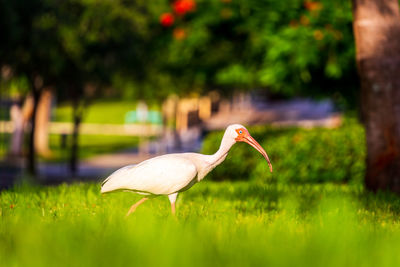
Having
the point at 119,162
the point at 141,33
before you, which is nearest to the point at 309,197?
the point at 141,33

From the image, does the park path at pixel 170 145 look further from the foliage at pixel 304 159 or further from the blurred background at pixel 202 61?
the foliage at pixel 304 159

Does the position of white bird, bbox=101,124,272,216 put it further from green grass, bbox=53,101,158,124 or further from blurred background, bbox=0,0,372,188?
green grass, bbox=53,101,158,124

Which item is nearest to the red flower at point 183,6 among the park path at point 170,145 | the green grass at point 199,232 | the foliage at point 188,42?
the foliage at point 188,42

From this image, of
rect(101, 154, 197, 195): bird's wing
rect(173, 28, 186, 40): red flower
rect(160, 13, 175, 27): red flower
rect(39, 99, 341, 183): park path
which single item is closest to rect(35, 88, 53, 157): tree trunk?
rect(39, 99, 341, 183): park path

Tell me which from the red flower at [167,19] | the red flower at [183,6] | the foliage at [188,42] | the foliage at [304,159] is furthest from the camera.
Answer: the red flower at [167,19]

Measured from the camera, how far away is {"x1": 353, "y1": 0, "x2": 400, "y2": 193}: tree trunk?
10.0 metres

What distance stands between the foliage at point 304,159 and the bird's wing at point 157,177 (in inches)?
276

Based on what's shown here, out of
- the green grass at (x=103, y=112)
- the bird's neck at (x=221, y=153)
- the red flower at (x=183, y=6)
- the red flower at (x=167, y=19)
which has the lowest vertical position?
the bird's neck at (x=221, y=153)

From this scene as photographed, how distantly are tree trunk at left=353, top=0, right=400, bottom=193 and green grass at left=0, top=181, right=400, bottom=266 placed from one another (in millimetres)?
1286

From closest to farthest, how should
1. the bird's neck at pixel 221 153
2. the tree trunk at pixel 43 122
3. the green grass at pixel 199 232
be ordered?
the green grass at pixel 199 232 → the bird's neck at pixel 221 153 → the tree trunk at pixel 43 122

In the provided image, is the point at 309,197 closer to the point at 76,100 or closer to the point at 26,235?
the point at 26,235

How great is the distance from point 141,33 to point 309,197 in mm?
12555

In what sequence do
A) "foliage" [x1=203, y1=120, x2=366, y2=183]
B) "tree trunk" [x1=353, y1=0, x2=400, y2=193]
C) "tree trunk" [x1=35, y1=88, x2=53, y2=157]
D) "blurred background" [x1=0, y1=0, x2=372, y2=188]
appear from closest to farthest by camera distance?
"tree trunk" [x1=353, y1=0, x2=400, y2=193]
"foliage" [x1=203, y1=120, x2=366, y2=183]
"blurred background" [x1=0, y1=0, x2=372, y2=188]
"tree trunk" [x1=35, y1=88, x2=53, y2=157]

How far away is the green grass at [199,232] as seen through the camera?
175 inches
